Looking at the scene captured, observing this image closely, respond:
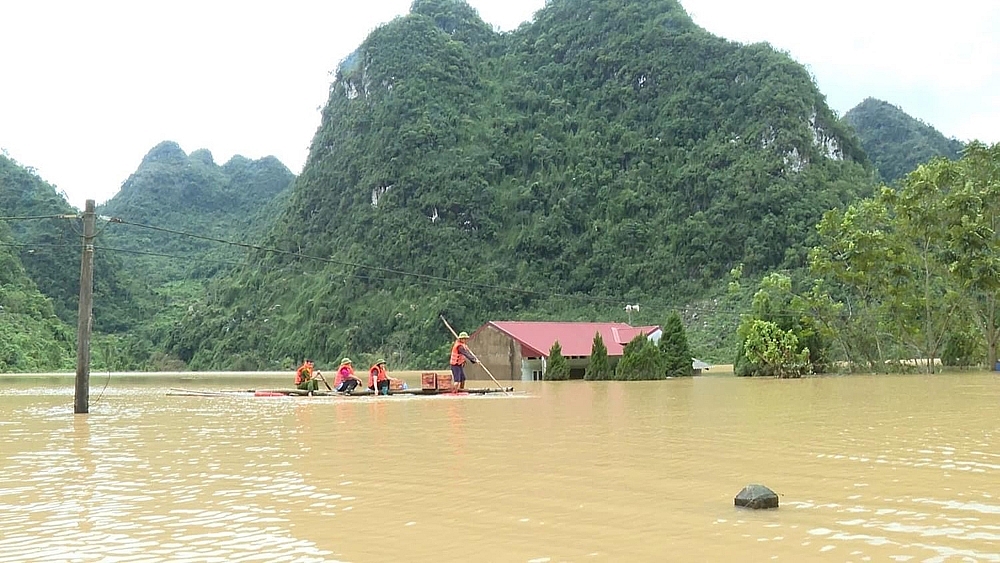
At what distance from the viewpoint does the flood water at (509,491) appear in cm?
471

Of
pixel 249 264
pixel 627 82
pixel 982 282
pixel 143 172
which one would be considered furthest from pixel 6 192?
pixel 982 282

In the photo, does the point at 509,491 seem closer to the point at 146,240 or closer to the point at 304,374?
the point at 304,374

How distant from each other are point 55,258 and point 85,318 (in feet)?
308

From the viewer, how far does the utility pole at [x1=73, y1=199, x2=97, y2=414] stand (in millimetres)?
16438

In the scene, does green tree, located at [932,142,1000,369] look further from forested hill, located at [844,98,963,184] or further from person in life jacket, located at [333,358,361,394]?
forested hill, located at [844,98,963,184]

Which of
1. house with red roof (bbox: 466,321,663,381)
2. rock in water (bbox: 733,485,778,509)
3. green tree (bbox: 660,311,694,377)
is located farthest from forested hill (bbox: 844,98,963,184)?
rock in water (bbox: 733,485,778,509)

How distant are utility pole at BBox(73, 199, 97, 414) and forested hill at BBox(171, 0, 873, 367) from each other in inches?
2365

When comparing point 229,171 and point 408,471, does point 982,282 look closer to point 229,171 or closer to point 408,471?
point 408,471

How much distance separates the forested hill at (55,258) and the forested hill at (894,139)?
101 metres

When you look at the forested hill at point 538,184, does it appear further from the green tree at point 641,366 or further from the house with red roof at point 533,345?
the green tree at point 641,366

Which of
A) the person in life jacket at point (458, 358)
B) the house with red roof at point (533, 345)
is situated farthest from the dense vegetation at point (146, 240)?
the person in life jacket at point (458, 358)

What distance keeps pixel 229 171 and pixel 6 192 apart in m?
62.8

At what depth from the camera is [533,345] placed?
151ft

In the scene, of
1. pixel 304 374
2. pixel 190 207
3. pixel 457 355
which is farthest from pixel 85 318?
pixel 190 207
